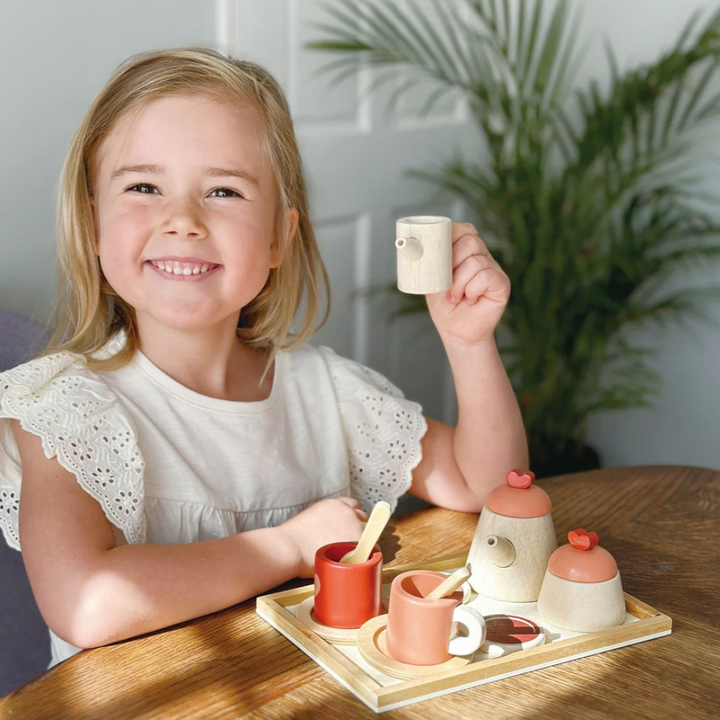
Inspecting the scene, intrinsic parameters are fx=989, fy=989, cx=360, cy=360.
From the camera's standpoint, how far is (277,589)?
109 cm

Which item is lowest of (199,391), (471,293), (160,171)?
(199,391)

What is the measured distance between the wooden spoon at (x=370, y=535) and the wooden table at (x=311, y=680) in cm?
11

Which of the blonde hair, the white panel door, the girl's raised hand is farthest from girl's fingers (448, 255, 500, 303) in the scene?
the white panel door

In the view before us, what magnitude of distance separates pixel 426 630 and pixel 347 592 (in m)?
0.11

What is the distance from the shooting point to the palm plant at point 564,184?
2322mm

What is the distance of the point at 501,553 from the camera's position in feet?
3.34

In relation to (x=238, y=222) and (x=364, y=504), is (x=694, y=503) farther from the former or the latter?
(x=238, y=222)

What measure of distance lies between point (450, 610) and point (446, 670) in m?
0.05

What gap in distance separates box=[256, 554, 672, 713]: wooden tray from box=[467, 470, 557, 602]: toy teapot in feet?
0.06

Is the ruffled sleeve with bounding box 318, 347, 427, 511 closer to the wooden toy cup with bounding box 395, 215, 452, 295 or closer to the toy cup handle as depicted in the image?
the wooden toy cup with bounding box 395, 215, 452, 295

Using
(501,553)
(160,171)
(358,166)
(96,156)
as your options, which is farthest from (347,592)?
(358,166)

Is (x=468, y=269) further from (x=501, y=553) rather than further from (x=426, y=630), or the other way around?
(x=426, y=630)

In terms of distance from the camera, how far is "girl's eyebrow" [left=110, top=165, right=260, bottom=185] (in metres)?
1.22

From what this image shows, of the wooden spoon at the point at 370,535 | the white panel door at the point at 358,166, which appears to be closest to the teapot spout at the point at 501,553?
the wooden spoon at the point at 370,535
